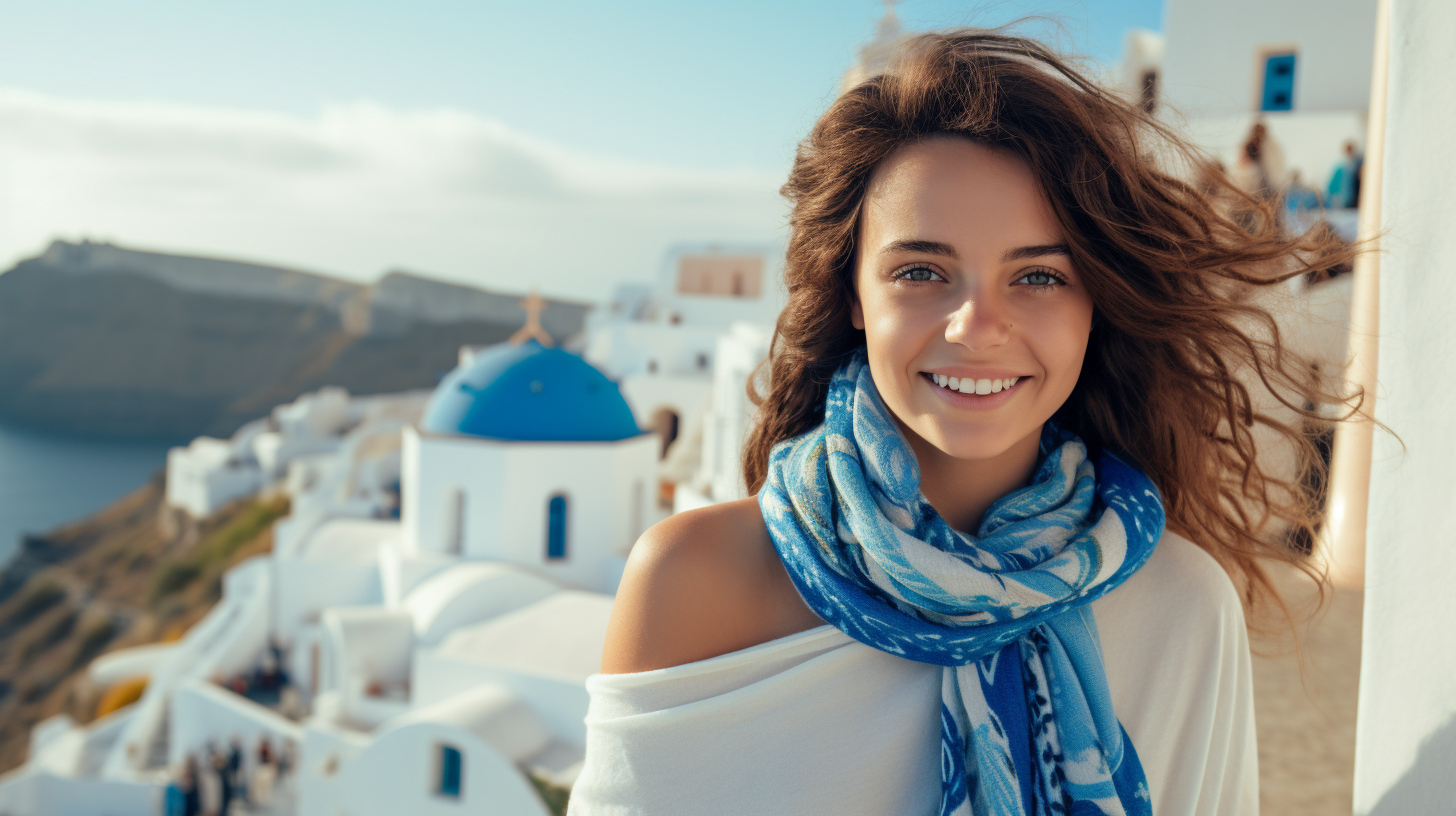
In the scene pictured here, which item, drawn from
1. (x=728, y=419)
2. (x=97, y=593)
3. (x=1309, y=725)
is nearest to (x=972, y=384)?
(x=1309, y=725)

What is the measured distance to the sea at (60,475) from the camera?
178ft

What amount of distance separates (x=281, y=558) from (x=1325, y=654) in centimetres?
1259

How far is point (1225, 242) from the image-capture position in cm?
161

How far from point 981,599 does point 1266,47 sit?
12611 mm

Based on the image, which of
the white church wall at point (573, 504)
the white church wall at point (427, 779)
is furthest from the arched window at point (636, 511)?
the white church wall at point (427, 779)

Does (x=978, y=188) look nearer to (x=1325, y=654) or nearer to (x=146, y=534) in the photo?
(x=1325, y=654)

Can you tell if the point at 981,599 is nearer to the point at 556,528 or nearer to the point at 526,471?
the point at 526,471

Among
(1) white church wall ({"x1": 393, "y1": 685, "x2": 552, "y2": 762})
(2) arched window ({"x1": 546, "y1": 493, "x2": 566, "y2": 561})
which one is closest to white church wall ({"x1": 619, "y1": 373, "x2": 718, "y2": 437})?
(2) arched window ({"x1": 546, "y1": 493, "x2": 566, "y2": 561})

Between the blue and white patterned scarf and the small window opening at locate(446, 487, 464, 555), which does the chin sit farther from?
the small window opening at locate(446, 487, 464, 555)

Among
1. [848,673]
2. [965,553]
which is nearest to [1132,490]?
[965,553]

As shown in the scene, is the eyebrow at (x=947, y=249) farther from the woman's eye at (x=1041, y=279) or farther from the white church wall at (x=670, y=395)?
the white church wall at (x=670, y=395)

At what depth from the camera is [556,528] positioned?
1145 centimetres

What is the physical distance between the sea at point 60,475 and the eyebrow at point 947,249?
2393 inches

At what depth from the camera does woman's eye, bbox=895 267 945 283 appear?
4.68ft
